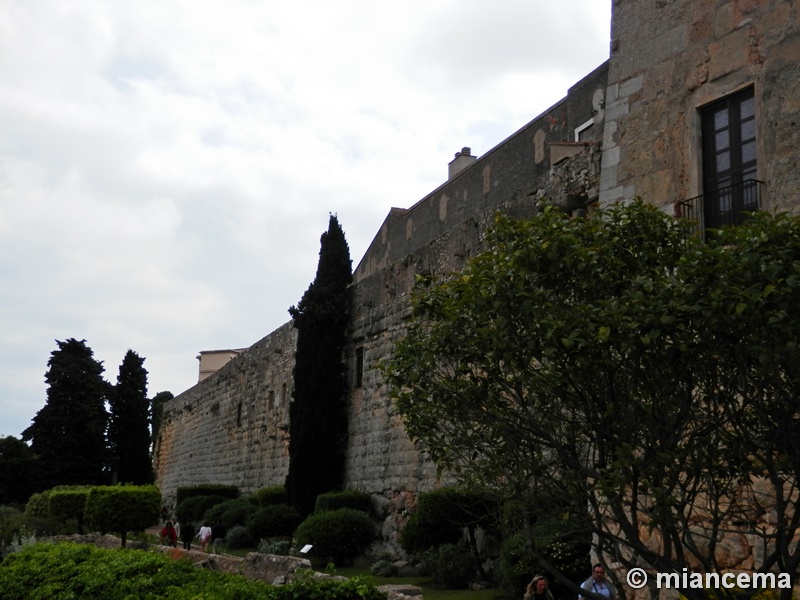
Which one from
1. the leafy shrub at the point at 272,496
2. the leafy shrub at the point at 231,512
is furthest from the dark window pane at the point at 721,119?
the leafy shrub at the point at 231,512

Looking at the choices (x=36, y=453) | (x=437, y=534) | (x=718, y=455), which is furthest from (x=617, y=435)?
(x=36, y=453)

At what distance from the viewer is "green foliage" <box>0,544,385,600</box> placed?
7.96 metres

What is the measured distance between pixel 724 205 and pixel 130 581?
727 centimetres

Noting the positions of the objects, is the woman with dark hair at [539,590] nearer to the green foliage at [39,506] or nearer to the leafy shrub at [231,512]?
the leafy shrub at [231,512]

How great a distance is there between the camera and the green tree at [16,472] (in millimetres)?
37719

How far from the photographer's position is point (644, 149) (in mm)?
9961

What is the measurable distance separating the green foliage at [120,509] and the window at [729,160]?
552 inches

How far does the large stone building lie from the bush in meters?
0.77

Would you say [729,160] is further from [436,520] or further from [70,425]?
[70,425]

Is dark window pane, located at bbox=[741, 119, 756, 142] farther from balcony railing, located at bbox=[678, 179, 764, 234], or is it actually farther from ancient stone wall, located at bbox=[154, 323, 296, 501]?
ancient stone wall, located at bbox=[154, 323, 296, 501]

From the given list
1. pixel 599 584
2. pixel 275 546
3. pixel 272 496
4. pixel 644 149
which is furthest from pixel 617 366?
pixel 272 496

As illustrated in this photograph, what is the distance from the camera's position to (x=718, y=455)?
6.12 metres

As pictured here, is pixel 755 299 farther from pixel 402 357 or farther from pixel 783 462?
pixel 402 357

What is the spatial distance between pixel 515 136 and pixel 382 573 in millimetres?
10867
